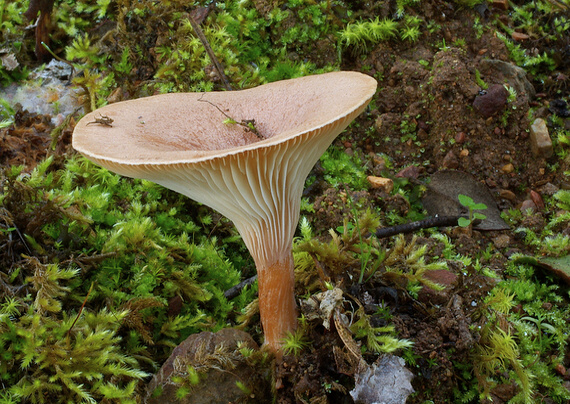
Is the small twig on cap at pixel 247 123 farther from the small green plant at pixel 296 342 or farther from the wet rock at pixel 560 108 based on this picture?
the wet rock at pixel 560 108

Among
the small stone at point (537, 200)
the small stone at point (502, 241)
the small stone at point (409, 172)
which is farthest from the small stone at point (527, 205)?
the small stone at point (409, 172)

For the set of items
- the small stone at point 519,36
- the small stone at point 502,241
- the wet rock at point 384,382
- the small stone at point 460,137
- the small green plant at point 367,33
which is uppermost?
the small green plant at point 367,33

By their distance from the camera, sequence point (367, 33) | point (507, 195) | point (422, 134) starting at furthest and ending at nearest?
point (367, 33) < point (422, 134) < point (507, 195)

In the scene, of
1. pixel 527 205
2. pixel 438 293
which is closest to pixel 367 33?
pixel 527 205

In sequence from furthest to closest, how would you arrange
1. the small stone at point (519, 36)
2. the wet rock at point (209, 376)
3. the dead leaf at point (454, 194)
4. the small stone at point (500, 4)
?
the small stone at point (500, 4), the small stone at point (519, 36), the dead leaf at point (454, 194), the wet rock at point (209, 376)

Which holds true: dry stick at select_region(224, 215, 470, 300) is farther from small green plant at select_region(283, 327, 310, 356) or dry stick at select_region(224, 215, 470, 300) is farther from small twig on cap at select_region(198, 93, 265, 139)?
small twig on cap at select_region(198, 93, 265, 139)

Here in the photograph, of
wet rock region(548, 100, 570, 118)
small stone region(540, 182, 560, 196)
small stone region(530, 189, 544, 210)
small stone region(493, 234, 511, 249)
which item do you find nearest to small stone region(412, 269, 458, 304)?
small stone region(493, 234, 511, 249)

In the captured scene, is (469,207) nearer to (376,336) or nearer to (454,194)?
(454,194)
